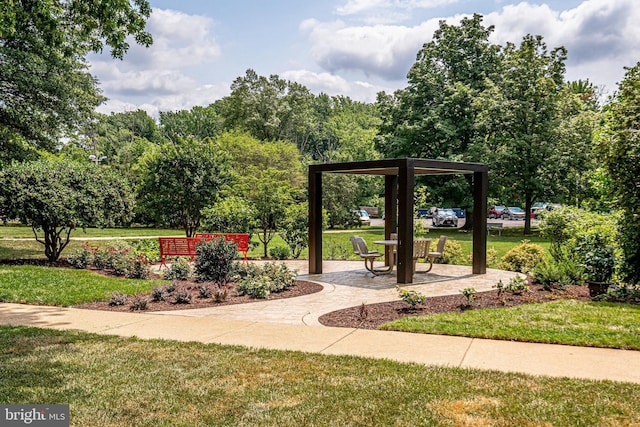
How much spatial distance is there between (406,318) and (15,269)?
10.2 meters

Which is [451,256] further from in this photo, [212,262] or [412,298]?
[412,298]

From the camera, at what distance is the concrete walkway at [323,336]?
5.67 m


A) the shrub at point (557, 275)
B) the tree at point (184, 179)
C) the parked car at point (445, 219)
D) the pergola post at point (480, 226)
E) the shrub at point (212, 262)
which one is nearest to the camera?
the shrub at point (557, 275)

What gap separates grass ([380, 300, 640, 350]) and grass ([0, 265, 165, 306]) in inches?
231

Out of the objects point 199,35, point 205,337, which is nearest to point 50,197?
point 199,35

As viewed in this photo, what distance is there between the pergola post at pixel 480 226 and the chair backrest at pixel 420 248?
1503 millimetres

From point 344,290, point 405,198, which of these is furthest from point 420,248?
point 344,290

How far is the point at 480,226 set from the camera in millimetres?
13508

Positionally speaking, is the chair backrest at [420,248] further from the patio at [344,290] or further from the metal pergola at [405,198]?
the metal pergola at [405,198]

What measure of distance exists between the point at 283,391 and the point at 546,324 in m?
4.43

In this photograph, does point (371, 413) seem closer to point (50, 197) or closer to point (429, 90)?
point (50, 197)

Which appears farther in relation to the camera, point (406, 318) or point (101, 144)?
point (101, 144)

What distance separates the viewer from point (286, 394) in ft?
15.3

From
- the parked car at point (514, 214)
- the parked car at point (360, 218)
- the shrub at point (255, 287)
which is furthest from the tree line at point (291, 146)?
the parked car at point (514, 214)
